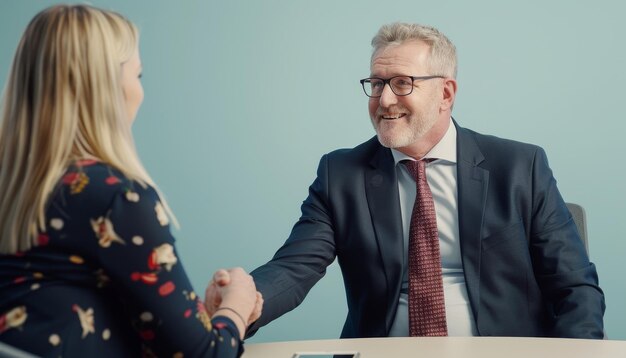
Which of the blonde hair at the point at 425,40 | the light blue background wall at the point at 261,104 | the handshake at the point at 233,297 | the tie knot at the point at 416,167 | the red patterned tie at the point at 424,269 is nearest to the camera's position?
the handshake at the point at 233,297

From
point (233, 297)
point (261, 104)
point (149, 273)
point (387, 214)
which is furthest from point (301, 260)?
point (261, 104)

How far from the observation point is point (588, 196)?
5.12 metres

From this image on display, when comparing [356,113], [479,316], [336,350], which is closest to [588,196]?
[356,113]

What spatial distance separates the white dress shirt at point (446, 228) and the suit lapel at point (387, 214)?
26mm

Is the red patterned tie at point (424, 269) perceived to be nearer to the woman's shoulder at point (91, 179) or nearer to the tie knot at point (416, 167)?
the tie knot at point (416, 167)

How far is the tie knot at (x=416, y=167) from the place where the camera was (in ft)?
9.23

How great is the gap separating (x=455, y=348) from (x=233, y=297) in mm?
513

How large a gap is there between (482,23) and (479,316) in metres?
2.87

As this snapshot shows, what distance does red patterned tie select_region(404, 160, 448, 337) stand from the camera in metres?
2.60

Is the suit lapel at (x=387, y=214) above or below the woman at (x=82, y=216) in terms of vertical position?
below

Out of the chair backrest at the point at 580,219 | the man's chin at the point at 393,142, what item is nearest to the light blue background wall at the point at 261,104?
the chair backrest at the point at 580,219

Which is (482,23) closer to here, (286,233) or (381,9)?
(381,9)

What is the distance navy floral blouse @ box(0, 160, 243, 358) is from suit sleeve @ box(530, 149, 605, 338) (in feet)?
4.73

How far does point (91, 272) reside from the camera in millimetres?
1434
